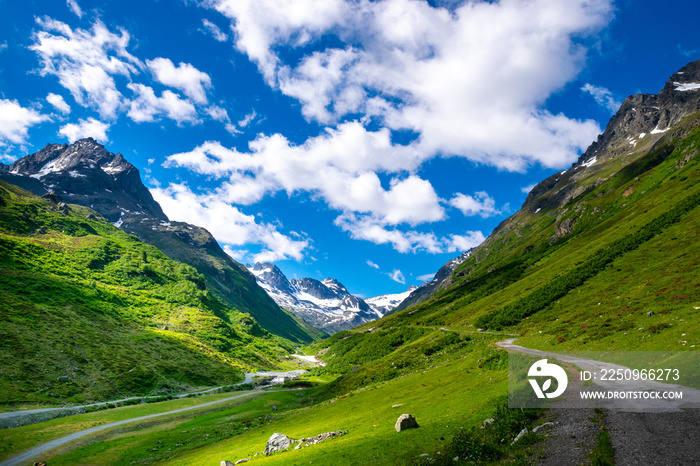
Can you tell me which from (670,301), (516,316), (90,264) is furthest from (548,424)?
(90,264)

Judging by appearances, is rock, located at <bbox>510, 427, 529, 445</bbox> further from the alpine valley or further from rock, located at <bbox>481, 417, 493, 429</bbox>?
rock, located at <bbox>481, 417, 493, 429</bbox>

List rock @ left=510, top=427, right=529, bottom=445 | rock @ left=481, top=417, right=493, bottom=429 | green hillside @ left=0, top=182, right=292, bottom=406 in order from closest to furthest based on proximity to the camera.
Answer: rock @ left=510, top=427, right=529, bottom=445
rock @ left=481, top=417, right=493, bottom=429
green hillside @ left=0, top=182, right=292, bottom=406

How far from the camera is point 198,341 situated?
532 ft

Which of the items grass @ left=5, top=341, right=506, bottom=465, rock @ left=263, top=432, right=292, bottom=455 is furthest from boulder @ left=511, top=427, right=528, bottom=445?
rock @ left=263, top=432, right=292, bottom=455

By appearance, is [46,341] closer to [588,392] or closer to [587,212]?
[588,392]

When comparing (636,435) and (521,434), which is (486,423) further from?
(636,435)

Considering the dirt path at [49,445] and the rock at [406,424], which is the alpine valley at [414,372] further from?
the dirt path at [49,445]

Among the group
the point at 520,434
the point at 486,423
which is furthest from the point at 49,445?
the point at 520,434

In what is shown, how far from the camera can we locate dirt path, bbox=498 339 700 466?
12.5 m

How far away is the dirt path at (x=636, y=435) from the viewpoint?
12477 millimetres

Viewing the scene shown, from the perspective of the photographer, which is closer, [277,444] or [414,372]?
[277,444]

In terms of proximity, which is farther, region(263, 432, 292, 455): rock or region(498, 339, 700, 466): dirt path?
region(263, 432, 292, 455): rock

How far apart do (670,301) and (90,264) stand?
268 meters

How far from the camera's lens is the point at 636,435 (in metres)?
14.2
